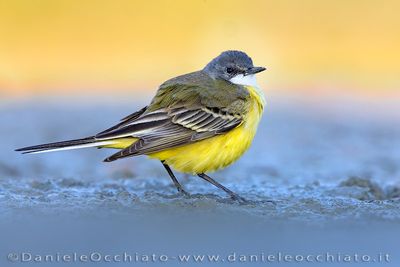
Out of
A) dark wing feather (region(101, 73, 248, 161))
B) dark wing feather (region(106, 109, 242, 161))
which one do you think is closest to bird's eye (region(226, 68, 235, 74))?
dark wing feather (region(101, 73, 248, 161))

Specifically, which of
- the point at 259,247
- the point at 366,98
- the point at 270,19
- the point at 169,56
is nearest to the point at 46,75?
the point at 169,56

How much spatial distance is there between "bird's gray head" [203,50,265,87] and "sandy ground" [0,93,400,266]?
4.08ft

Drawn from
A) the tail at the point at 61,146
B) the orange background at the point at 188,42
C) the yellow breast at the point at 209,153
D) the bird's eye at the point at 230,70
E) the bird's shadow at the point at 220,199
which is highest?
the orange background at the point at 188,42

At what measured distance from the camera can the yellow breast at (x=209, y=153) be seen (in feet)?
28.2

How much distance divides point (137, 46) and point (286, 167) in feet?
30.5

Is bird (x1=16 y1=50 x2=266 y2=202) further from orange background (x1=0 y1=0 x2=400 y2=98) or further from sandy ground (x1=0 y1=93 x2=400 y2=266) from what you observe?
orange background (x1=0 y1=0 x2=400 y2=98)

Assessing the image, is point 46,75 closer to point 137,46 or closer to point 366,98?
point 137,46

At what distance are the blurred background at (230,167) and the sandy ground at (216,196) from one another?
0.02 metres

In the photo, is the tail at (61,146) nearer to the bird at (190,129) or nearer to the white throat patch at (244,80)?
the bird at (190,129)

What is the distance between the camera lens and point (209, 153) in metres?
8.61

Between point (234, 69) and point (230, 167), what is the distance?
136 inches

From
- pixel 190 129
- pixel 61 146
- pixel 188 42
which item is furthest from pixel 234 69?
pixel 188 42

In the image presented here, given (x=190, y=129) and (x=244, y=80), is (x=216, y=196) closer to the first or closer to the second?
(x=190, y=129)

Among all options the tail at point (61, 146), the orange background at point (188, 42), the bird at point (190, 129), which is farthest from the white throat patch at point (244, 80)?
the orange background at point (188, 42)
